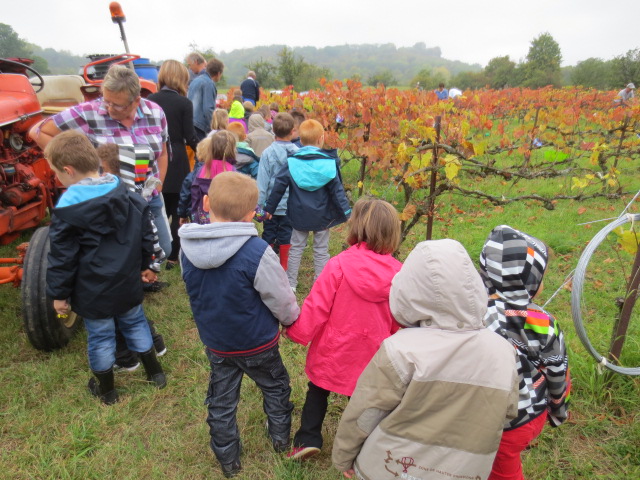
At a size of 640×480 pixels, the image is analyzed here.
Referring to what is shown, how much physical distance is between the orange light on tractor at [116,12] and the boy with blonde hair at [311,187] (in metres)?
2.95

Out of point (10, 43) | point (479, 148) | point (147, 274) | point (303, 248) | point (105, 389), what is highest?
point (10, 43)

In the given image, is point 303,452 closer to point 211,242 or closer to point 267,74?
point 211,242

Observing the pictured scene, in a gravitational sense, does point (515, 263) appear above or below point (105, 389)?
above

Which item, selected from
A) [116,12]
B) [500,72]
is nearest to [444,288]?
[116,12]

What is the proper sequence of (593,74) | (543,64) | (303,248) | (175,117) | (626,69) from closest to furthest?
1. (303,248)
2. (175,117)
3. (626,69)
4. (593,74)
5. (543,64)

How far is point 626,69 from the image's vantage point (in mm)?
29406

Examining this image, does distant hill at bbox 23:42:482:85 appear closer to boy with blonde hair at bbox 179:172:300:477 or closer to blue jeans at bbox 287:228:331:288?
blue jeans at bbox 287:228:331:288

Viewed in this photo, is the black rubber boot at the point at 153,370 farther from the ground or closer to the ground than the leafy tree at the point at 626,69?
closer to the ground

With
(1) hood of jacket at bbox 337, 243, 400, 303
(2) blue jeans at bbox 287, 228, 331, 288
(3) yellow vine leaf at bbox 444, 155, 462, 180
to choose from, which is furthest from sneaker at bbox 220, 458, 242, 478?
(3) yellow vine leaf at bbox 444, 155, 462, 180

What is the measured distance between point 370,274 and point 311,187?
159 centimetres

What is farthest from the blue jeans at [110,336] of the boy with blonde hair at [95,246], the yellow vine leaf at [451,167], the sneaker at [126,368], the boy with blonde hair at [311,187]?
the yellow vine leaf at [451,167]

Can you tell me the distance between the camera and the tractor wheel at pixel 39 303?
2.43m

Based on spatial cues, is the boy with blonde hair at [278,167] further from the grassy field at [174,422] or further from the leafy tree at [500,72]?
the leafy tree at [500,72]

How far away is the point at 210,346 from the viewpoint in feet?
5.93
